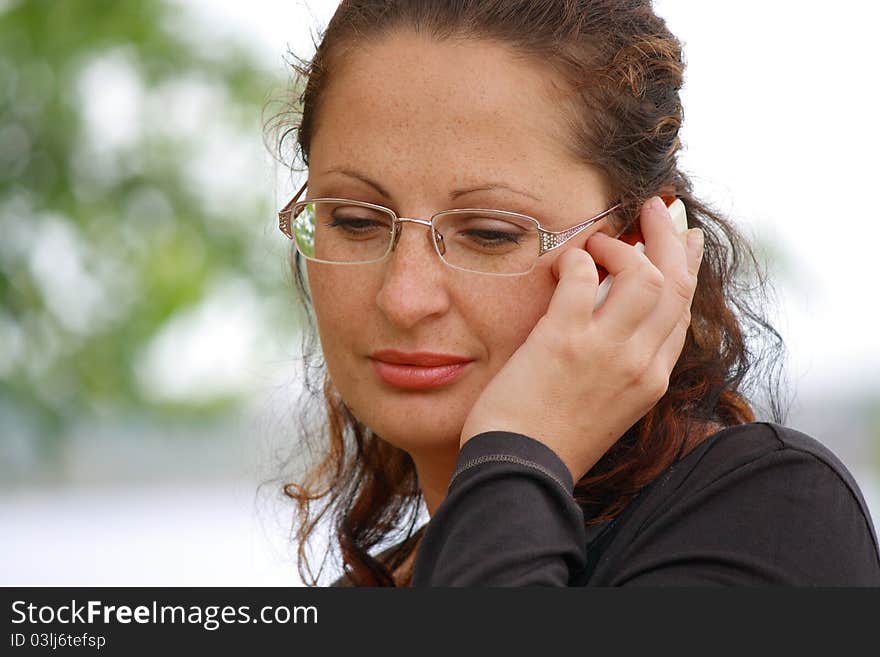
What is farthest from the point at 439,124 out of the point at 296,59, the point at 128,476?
the point at 128,476

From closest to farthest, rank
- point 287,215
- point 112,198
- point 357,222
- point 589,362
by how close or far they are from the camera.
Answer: point 589,362 < point 357,222 < point 287,215 < point 112,198

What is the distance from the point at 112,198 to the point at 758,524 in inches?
255

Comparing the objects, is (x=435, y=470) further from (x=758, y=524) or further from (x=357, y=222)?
(x=758, y=524)

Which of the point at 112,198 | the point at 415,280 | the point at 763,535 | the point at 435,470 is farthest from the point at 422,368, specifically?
the point at 112,198

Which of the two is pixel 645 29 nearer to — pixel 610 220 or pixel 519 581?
pixel 610 220

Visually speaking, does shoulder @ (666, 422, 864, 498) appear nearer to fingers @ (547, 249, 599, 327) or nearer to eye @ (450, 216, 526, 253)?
fingers @ (547, 249, 599, 327)

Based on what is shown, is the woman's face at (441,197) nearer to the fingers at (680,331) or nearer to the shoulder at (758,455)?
the fingers at (680,331)

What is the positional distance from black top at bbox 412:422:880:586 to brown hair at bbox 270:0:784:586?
167 mm

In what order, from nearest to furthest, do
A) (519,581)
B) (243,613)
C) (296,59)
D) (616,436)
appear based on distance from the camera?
(519,581) < (243,613) < (616,436) < (296,59)

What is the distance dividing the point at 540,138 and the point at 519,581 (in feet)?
2.34

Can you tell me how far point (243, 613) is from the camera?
159 cm

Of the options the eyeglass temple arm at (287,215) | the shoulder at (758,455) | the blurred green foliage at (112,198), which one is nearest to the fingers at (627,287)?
the shoulder at (758,455)

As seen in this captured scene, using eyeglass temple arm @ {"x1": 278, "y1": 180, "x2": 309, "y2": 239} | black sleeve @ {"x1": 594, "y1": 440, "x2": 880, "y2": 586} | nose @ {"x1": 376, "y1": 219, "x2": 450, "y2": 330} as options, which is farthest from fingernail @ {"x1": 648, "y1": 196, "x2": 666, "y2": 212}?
eyeglass temple arm @ {"x1": 278, "y1": 180, "x2": 309, "y2": 239}

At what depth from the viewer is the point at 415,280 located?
1714mm
